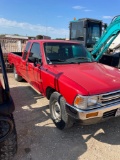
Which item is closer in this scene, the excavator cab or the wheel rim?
the wheel rim

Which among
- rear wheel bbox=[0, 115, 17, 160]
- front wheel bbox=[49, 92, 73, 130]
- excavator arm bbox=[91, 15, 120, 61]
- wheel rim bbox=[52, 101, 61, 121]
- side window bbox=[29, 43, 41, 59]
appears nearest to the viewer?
rear wheel bbox=[0, 115, 17, 160]

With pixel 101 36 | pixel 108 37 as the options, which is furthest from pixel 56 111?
pixel 101 36

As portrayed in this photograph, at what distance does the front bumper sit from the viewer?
2.71 meters

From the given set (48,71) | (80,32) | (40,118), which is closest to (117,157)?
(40,118)

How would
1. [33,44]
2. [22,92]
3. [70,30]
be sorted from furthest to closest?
[70,30], [22,92], [33,44]

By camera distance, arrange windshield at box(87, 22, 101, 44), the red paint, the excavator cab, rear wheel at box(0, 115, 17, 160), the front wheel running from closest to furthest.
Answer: rear wheel at box(0, 115, 17, 160) < the red paint < the front wheel < the excavator cab < windshield at box(87, 22, 101, 44)

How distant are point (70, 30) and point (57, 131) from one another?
7981 mm

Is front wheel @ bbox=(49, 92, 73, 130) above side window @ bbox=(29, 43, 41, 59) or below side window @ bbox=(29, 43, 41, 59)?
below

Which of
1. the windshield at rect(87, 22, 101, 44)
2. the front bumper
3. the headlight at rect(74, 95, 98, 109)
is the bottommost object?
the front bumper

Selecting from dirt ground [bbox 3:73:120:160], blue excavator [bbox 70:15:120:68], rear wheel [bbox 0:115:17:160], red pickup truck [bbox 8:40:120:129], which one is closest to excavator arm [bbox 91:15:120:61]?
blue excavator [bbox 70:15:120:68]

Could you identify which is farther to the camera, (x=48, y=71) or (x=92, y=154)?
(x=48, y=71)

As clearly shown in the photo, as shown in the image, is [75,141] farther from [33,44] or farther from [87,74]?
[33,44]

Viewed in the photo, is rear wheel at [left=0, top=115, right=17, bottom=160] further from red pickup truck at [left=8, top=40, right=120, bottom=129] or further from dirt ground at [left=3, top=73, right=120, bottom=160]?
red pickup truck at [left=8, top=40, right=120, bottom=129]

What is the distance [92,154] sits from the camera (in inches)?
109
